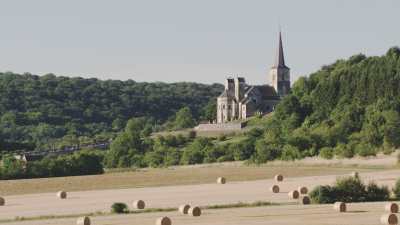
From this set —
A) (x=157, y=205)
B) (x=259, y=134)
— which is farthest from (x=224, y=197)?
(x=259, y=134)

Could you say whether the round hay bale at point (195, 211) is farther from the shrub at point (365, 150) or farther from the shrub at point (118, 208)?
the shrub at point (365, 150)

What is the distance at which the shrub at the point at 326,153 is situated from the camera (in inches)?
4345

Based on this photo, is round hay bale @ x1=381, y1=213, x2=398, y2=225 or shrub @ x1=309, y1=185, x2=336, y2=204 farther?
shrub @ x1=309, y1=185, x2=336, y2=204

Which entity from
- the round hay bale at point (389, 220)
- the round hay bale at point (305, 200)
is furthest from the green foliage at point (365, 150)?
the round hay bale at point (389, 220)

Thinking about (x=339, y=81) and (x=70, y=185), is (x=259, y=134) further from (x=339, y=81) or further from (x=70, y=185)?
(x=70, y=185)

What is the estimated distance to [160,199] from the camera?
53.3m

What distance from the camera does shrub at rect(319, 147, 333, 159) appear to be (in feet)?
362

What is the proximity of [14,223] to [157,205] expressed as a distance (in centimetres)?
946

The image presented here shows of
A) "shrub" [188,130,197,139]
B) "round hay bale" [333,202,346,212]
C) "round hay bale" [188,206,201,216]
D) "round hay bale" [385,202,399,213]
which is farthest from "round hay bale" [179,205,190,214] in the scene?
"shrub" [188,130,197,139]

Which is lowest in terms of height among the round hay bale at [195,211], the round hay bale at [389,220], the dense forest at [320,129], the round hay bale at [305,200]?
the round hay bale at [389,220]

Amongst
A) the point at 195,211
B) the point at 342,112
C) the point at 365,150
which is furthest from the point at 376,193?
the point at 342,112

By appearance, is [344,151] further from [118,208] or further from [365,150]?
[118,208]

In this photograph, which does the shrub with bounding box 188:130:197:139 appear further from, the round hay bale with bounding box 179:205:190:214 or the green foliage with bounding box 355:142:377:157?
the round hay bale with bounding box 179:205:190:214

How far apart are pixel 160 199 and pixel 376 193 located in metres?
10.5
